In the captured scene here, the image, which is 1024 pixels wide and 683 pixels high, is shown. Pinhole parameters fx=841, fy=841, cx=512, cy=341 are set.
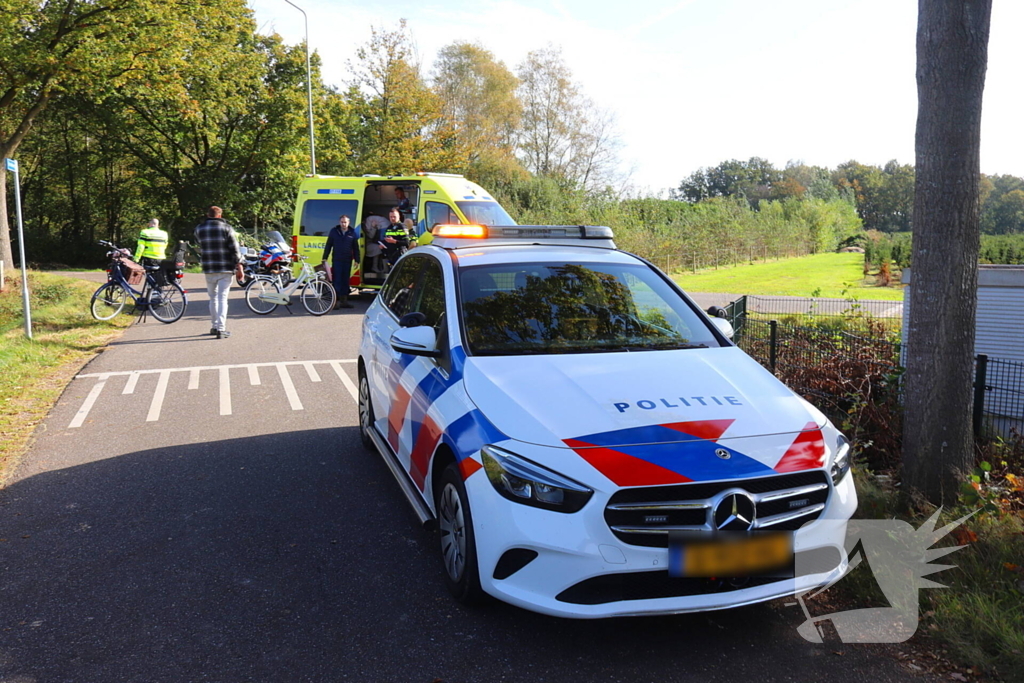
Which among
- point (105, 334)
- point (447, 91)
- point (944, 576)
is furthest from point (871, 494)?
point (447, 91)

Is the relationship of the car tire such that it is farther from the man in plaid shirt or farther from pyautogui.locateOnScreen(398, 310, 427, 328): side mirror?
the man in plaid shirt

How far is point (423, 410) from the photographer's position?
14.9 feet

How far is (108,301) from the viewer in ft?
47.4

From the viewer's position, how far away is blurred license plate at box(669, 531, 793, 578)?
3.30m

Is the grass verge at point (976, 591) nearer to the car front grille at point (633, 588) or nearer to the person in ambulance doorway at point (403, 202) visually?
the car front grille at point (633, 588)

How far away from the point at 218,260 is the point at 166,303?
240cm

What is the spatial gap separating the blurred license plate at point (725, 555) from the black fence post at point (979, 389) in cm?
349

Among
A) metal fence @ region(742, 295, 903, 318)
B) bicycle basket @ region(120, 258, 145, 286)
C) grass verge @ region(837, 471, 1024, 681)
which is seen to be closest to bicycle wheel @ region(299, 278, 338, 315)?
bicycle basket @ region(120, 258, 145, 286)

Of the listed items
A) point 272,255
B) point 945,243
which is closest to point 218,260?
point 272,255

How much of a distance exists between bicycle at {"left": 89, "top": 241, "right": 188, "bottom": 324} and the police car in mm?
10896

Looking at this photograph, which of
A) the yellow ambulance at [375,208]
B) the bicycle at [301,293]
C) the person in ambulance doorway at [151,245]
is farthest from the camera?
the yellow ambulance at [375,208]

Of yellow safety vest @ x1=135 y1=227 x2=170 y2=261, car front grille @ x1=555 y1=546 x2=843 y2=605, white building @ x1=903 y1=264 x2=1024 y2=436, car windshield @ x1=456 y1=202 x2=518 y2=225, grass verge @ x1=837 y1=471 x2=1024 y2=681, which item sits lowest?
grass verge @ x1=837 y1=471 x2=1024 y2=681

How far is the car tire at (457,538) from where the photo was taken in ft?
12.3

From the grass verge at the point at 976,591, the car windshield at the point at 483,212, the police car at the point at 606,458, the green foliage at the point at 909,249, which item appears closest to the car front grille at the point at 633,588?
the police car at the point at 606,458
